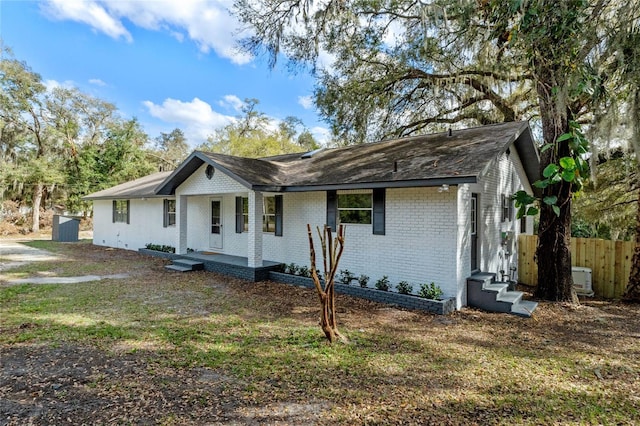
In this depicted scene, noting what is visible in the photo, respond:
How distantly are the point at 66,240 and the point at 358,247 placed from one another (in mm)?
18269

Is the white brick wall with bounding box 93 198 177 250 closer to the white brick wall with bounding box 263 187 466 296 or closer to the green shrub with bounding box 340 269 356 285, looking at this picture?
the green shrub with bounding box 340 269 356 285

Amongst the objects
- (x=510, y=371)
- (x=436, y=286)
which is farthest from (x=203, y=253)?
(x=510, y=371)

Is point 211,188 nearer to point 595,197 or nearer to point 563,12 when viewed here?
point 563,12

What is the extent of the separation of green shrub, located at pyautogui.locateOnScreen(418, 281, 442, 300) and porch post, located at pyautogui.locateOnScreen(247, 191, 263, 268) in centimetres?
463

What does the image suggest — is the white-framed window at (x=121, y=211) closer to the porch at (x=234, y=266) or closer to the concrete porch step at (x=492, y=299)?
the porch at (x=234, y=266)

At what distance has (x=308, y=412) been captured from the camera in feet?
11.1

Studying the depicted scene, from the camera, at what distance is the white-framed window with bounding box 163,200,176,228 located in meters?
14.2

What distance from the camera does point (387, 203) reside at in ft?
26.7

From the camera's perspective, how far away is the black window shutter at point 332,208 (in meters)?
9.05

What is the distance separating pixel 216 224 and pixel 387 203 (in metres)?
7.06

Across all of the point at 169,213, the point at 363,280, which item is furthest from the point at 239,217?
the point at 363,280

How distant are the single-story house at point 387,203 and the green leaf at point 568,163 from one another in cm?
112

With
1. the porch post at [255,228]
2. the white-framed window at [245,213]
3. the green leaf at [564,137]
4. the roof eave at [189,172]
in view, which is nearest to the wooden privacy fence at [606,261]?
the green leaf at [564,137]

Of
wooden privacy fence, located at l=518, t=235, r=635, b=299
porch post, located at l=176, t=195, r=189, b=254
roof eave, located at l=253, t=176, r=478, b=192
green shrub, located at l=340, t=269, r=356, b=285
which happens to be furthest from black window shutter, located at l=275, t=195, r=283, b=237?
wooden privacy fence, located at l=518, t=235, r=635, b=299
